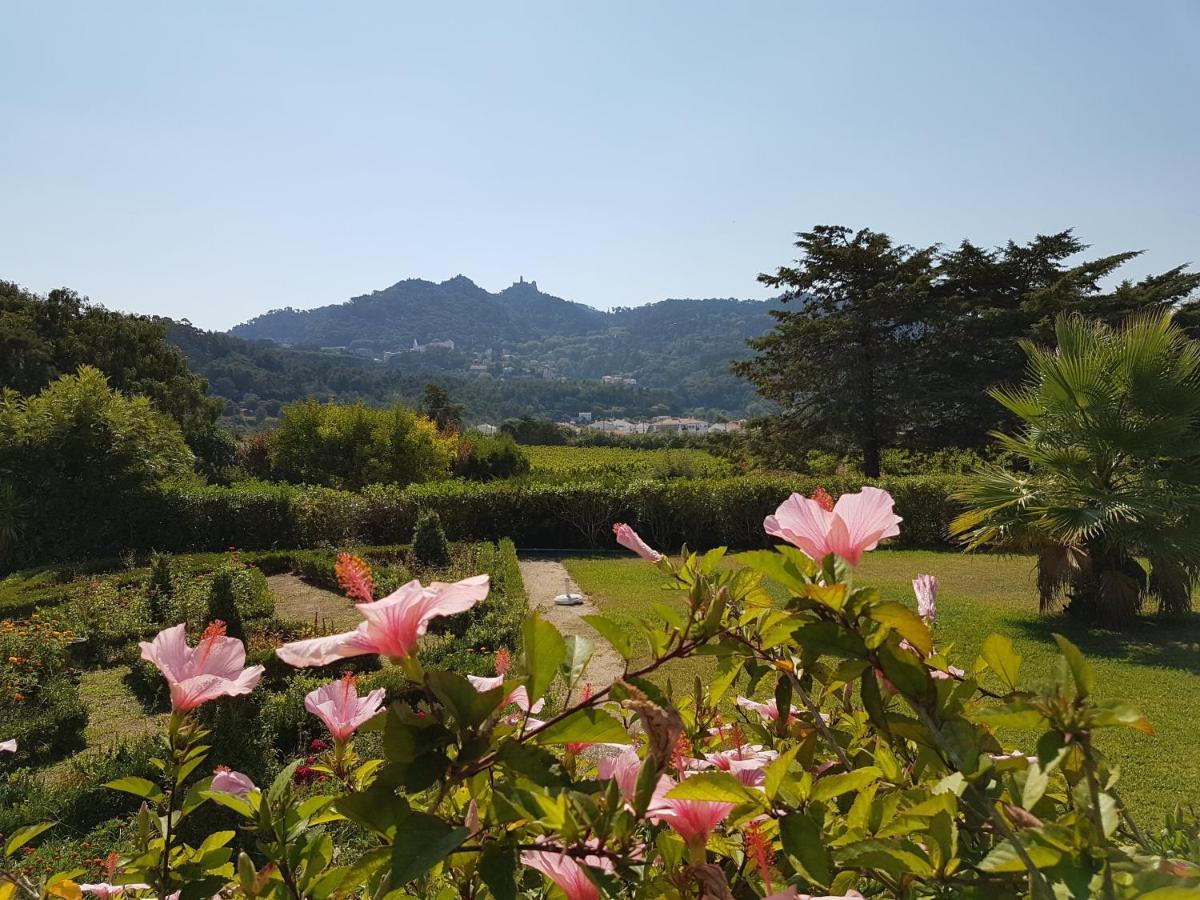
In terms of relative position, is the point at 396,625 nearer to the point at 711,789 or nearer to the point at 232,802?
the point at 711,789

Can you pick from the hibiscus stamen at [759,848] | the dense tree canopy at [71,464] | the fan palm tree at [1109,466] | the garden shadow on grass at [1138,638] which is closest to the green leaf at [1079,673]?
the hibiscus stamen at [759,848]

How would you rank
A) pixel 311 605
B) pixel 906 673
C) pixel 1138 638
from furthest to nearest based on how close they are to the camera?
pixel 311 605 < pixel 1138 638 < pixel 906 673

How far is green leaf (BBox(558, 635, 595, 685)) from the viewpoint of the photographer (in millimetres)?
781

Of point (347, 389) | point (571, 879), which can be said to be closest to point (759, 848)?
point (571, 879)

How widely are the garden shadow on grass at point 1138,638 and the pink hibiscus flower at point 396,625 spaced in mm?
7577

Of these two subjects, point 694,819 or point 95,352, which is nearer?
point 694,819

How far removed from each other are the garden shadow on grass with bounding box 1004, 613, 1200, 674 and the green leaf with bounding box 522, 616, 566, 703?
24.6 ft

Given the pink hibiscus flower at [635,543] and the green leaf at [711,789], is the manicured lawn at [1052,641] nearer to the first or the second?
the green leaf at [711,789]

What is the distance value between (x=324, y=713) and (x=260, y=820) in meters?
0.13

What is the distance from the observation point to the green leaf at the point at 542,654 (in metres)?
0.65

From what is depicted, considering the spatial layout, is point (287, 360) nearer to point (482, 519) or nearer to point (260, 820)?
point (482, 519)

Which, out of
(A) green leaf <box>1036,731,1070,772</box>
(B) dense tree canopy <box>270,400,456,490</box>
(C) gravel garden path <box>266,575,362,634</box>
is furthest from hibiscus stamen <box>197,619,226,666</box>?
(B) dense tree canopy <box>270,400,456,490</box>

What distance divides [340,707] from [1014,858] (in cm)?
78

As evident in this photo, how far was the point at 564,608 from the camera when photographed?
8695 millimetres
